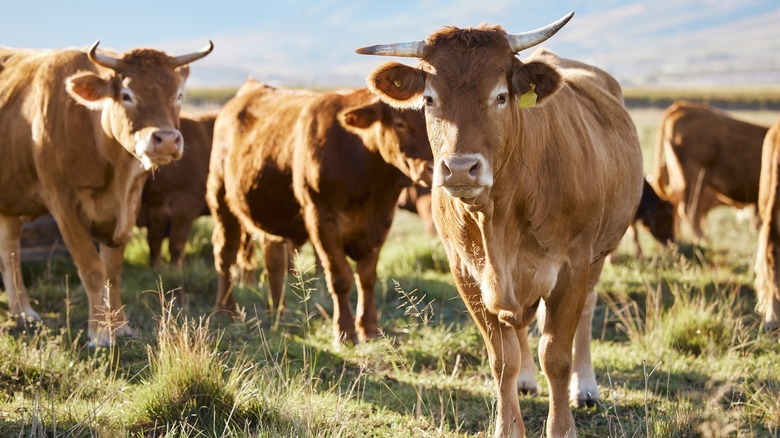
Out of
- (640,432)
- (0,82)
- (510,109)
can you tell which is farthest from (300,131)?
(640,432)

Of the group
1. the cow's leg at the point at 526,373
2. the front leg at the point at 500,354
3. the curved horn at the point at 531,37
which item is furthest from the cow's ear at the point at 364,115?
the curved horn at the point at 531,37

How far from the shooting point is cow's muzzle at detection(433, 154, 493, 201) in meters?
3.62

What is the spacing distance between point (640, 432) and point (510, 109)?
1887mm

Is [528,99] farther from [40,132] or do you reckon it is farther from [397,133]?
[40,132]

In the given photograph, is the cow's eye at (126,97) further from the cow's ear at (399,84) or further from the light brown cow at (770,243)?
the light brown cow at (770,243)

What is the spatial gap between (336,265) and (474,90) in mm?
3162

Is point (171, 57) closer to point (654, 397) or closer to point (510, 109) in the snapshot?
point (510, 109)

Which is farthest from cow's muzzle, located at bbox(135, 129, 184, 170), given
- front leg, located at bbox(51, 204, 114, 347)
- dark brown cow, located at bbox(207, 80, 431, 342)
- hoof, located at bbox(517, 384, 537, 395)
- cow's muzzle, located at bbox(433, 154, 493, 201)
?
hoof, located at bbox(517, 384, 537, 395)

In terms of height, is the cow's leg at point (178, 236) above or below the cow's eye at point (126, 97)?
below

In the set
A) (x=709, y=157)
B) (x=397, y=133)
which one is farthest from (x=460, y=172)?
(x=709, y=157)

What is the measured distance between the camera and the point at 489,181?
3.69 metres

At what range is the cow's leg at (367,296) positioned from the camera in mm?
6844

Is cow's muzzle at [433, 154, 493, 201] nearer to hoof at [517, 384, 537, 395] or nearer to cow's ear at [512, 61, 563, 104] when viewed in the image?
cow's ear at [512, 61, 563, 104]

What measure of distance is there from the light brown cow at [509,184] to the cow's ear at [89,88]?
2.77 m
